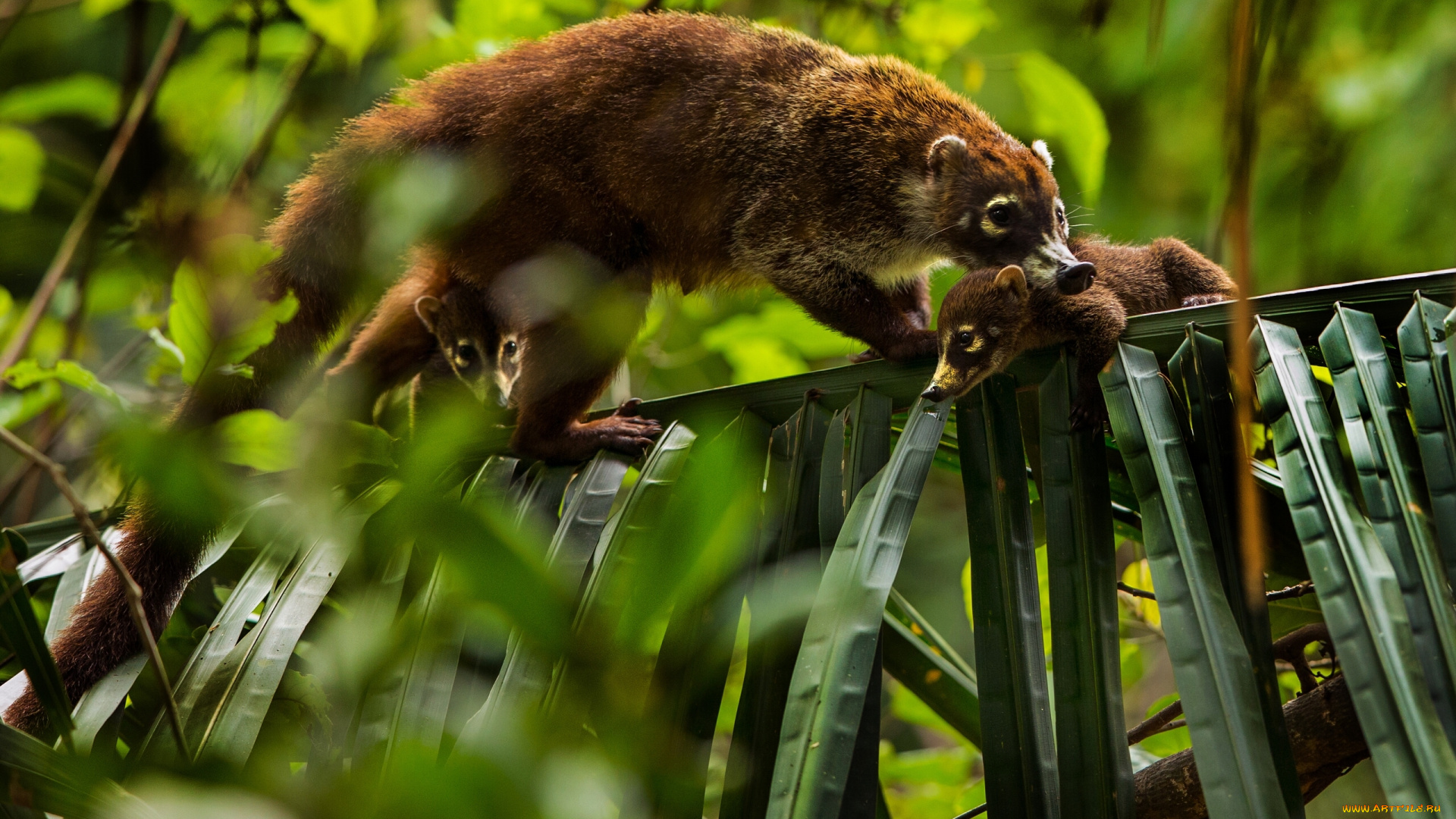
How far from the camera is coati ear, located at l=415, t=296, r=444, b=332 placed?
13.7 feet

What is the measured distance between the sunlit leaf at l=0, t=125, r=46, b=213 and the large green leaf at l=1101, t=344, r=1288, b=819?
312 centimetres

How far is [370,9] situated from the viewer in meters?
3.52

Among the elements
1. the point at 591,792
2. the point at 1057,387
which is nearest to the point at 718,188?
the point at 1057,387

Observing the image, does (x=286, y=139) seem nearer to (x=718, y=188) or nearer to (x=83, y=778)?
(x=718, y=188)

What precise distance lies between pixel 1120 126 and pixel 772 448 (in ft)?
18.9

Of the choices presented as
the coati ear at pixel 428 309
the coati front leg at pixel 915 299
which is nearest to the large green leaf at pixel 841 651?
the coati front leg at pixel 915 299

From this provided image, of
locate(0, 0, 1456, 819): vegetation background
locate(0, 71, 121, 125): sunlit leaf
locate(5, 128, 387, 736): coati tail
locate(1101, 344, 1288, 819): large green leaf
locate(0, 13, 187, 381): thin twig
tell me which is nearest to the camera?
locate(1101, 344, 1288, 819): large green leaf

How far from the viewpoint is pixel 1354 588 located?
1.53 metres

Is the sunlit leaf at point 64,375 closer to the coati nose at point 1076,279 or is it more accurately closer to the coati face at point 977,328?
the coati face at point 977,328

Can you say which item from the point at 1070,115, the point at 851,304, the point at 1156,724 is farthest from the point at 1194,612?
the point at 1070,115

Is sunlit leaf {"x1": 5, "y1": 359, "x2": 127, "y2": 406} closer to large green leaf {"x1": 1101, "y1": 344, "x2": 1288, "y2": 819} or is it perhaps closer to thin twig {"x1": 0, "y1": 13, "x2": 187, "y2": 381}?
thin twig {"x1": 0, "y1": 13, "x2": 187, "y2": 381}

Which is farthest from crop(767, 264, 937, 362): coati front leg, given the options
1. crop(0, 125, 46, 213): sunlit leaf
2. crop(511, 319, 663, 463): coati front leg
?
crop(0, 125, 46, 213): sunlit leaf

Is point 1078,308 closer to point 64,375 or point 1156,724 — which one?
point 1156,724

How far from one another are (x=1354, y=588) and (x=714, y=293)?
277cm
